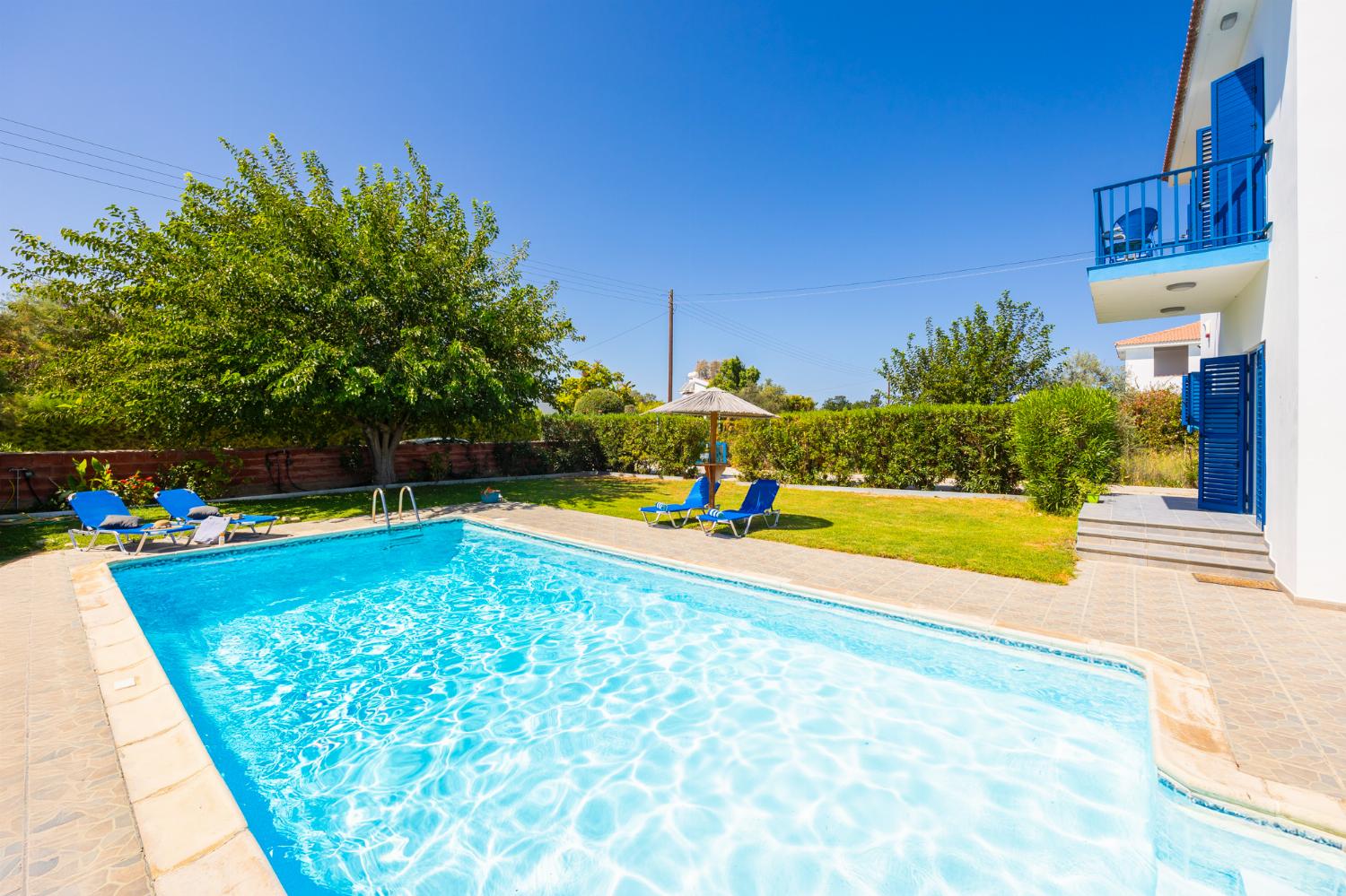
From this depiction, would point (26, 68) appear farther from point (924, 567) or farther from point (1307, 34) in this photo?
point (1307, 34)

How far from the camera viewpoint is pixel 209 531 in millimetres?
9906

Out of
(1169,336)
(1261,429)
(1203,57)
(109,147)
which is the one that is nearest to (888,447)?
(1261,429)

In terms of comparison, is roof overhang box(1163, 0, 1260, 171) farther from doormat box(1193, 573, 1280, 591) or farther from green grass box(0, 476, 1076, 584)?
green grass box(0, 476, 1076, 584)

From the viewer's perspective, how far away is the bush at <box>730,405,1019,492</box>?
1460cm

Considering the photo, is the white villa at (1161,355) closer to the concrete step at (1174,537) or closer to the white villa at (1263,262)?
the white villa at (1263,262)

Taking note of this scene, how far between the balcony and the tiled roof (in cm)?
3486

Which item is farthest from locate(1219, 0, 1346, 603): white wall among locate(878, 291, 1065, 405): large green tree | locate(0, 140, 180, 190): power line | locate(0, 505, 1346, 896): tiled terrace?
locate(0, 140, 180, 190): power line

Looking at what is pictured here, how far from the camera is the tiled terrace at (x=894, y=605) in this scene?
2746mm

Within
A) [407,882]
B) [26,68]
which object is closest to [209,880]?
[407,882]

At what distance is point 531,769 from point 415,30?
17.0m

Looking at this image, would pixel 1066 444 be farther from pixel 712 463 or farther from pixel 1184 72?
pixel 712 463

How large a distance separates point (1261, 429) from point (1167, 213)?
3571 mm

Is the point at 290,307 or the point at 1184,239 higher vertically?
the point at 290,307

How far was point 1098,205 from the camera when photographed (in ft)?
28.1
